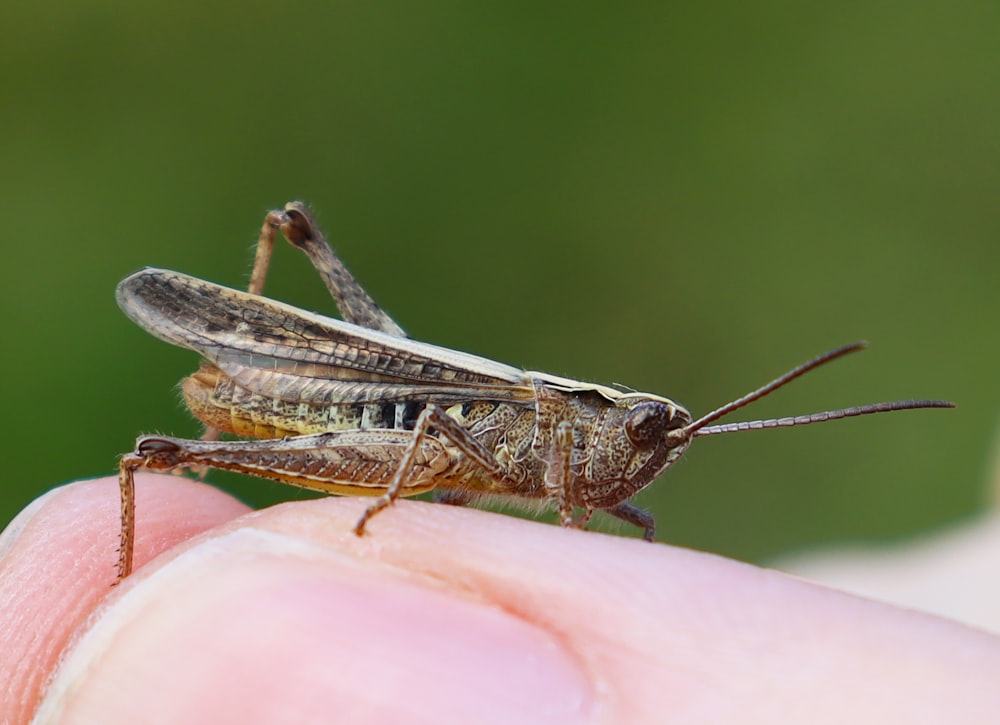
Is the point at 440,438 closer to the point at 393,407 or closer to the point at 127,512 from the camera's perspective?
the point at 393,407

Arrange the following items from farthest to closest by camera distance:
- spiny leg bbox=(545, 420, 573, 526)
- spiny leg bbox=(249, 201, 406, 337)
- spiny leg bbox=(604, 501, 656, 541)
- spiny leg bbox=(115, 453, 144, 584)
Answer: spiny leg bbox=(249, 201, 406, 337) → spiny leg bbox=(604, 501, 656, 541) → spiny leg bbox=(545, 420, 573, 526) → spiny leg bbox=(115, 453, 144, 584)

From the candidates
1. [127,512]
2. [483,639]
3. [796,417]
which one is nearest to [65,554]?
[127,512]

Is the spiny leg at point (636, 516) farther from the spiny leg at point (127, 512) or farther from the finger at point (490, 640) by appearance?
the spiny leg at point (127, 512)

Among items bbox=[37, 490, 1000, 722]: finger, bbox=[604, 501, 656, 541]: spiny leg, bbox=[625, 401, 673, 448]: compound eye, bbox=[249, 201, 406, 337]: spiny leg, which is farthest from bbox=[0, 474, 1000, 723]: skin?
bbox=[249, 201, 406, 337]: spiny leg

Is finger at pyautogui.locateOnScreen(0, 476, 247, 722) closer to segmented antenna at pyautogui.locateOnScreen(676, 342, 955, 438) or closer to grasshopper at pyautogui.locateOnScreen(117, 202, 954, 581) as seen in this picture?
grasshopper at pyautogui.locateOnScreen(117, 202, 954, 581)

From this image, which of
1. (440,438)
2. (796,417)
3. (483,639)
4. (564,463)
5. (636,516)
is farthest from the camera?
(636,516)

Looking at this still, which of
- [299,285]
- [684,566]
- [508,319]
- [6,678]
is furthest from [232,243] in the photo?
[684,566]

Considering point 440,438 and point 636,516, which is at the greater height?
point 440,438

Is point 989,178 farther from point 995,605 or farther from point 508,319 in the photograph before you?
point 995,605
